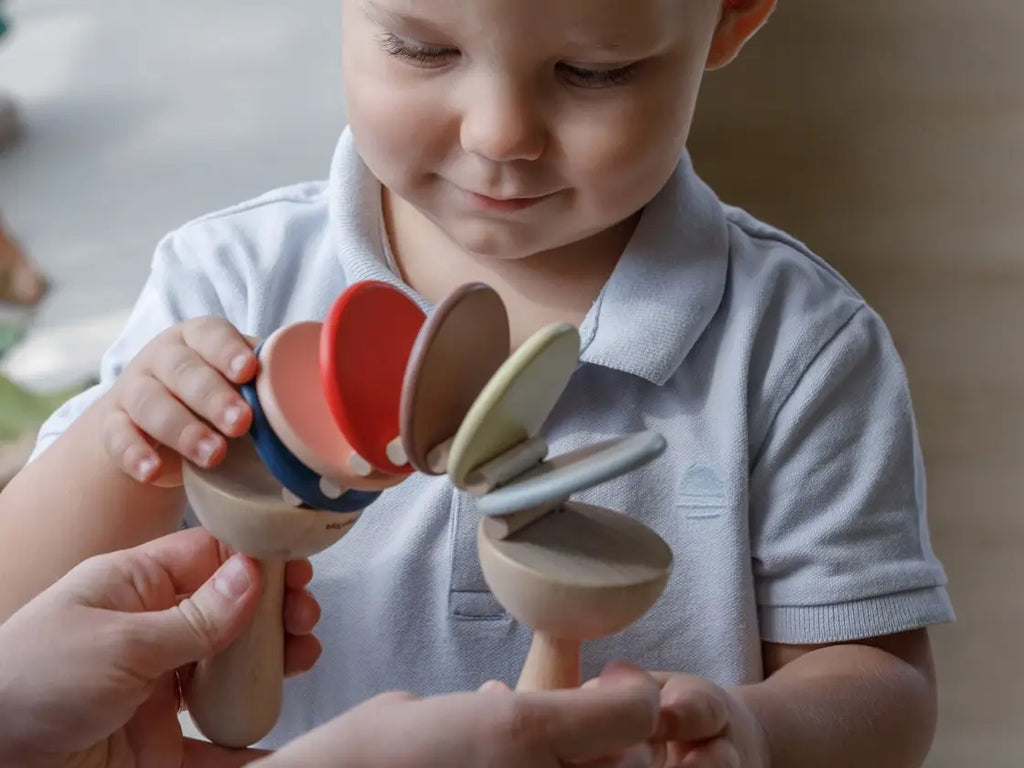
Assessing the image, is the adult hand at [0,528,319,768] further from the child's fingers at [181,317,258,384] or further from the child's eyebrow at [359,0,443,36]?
the child's eyebrow at [359,0,443,36]

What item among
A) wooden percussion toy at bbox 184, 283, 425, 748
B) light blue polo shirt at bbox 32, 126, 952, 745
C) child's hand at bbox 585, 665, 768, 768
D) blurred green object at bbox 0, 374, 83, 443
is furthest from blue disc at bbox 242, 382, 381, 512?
blurred green object at bbox 0, 374, 83, 443

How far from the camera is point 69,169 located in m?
1.45

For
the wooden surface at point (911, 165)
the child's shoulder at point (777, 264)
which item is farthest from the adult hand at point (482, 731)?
the wooden surface at point (911, 165)

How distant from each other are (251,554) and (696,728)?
0.18m

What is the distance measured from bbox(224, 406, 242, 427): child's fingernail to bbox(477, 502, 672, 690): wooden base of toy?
105 mm

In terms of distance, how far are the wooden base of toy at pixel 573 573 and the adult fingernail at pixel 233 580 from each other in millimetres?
116

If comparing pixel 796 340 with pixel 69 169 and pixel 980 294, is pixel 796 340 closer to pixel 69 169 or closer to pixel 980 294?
pixel 980 294

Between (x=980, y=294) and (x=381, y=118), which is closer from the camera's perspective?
(x=381, y=118)

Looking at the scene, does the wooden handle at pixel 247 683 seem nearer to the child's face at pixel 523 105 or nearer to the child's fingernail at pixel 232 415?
the child's fingernail at pixel 232 415

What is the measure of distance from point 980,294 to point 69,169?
0.89 meters

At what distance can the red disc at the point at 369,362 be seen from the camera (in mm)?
492

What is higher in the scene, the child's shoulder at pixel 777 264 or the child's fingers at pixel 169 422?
the child's fingers at pixel 169 422

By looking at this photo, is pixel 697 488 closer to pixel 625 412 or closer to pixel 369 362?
pixel 625 412

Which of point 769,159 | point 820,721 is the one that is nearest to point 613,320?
point 820,721
